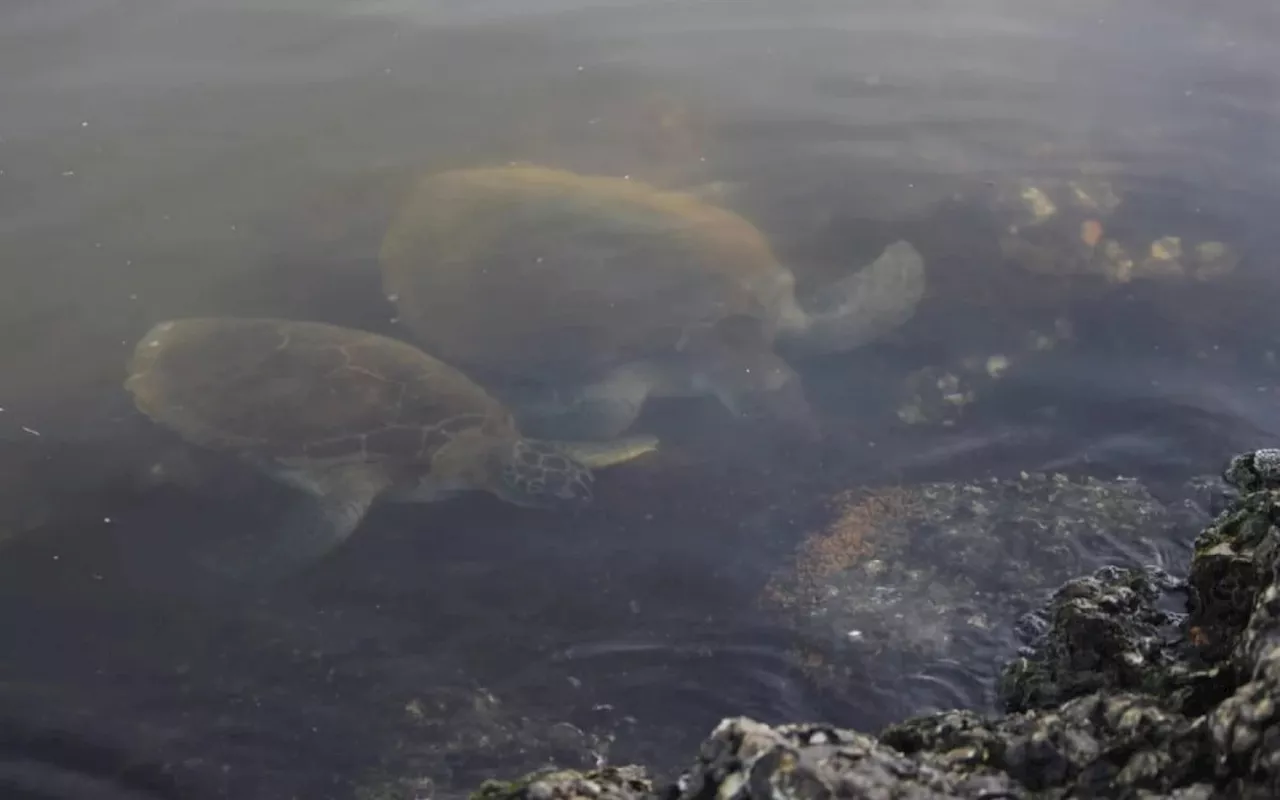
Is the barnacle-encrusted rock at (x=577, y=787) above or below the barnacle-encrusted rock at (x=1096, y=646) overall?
above

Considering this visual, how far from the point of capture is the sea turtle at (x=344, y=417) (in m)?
4.07

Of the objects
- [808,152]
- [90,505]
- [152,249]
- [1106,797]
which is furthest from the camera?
[808,152]

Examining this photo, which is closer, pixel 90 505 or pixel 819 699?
pixel 819 699

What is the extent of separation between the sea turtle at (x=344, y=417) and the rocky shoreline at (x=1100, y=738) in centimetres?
197

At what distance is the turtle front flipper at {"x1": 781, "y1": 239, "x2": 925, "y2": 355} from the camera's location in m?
4.64

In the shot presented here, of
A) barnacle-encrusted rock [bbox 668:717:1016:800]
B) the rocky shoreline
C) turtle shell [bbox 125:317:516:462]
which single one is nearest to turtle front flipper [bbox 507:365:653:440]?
turtle shell [bbox 125:317:516:462]

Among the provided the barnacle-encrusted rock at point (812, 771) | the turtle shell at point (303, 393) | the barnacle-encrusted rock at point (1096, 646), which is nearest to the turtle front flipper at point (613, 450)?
the turtle shell at point (303, 393)

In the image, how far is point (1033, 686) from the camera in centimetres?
274

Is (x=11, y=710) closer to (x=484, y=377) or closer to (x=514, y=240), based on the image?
(x=484, y=377)

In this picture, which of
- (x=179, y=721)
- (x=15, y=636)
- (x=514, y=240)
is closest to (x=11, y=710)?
(x=15, y=636)

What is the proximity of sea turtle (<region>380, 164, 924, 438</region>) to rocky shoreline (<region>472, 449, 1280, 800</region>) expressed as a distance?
1899mm

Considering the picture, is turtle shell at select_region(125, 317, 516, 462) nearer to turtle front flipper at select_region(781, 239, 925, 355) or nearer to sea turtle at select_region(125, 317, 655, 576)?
sea turtle at select_region(125, 317, 655, 576)

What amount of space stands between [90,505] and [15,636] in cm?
62

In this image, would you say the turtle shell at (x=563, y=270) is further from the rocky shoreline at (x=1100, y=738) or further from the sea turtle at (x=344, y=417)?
the rocky shoreline at (x=1100, y=738)
